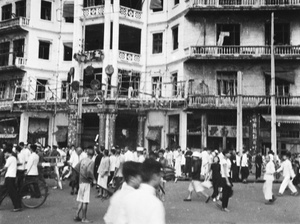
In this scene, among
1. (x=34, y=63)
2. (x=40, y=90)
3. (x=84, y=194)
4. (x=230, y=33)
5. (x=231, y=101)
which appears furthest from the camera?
(x=40, y=90)

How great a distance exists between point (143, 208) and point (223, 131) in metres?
23.5

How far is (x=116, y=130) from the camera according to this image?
97.1ft

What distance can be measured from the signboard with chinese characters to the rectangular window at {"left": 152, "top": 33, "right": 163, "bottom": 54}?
26.2 ft

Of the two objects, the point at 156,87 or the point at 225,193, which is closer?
the point at 225,193

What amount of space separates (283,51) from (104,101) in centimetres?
1327

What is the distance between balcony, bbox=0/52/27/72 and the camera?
30688mm

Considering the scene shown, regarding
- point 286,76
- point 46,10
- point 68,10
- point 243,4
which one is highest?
A: point 46,10

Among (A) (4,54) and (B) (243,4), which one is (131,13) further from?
(A) (4,54)

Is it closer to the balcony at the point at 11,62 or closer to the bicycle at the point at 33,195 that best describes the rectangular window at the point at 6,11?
the balcony at the point at 11,62

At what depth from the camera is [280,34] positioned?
1093 inches

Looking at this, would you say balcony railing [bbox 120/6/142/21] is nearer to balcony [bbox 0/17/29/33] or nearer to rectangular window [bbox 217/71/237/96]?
rectangular window [bbox 217/71/237/96]

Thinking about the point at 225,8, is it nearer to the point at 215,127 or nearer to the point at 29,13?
the point at 215,127

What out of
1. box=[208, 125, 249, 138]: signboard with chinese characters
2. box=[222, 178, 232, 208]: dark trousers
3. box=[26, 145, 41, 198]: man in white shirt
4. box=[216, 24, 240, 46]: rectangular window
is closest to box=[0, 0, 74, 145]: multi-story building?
box=[208, 125, 249, 138]: signboard with chinese characters

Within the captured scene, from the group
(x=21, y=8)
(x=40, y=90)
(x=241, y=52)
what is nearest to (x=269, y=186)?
(x=241, y=52)
